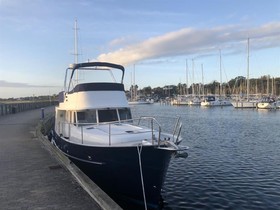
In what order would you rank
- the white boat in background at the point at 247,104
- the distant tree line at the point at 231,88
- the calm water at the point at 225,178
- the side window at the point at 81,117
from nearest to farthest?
the calm water at the point at 225,178 → the side window at the point at 81,117 → the white boat in background at the point at 247,104 → the distant tree line at the point at 231,88

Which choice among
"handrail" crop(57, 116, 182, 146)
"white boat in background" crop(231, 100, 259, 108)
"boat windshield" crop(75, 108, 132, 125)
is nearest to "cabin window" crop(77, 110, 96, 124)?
"boat windshield" crop(75, 108, 132, 125)

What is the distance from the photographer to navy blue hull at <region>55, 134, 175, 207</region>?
10.5 metres

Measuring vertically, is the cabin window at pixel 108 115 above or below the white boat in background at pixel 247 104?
above

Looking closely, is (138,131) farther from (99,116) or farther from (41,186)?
(41,186)

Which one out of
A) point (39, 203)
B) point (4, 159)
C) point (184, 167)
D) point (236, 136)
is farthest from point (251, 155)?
point (39, 203)

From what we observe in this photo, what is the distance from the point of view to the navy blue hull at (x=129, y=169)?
34.6 ft

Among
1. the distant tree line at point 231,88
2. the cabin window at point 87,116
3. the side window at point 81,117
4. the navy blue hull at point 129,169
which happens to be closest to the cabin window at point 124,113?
the cabin window at point 87,116

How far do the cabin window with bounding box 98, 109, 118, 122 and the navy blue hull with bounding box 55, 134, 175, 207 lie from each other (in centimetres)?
251

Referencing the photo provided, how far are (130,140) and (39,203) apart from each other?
3903mm

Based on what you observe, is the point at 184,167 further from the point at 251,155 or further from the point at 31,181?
the point at 31,181

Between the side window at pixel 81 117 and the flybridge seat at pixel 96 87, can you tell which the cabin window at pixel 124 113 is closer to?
the flybridge seat at pixel 96 87

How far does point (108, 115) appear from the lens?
47.5 feet

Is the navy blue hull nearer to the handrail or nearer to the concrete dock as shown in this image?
the handrail

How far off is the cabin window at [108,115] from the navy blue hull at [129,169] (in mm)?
2513
